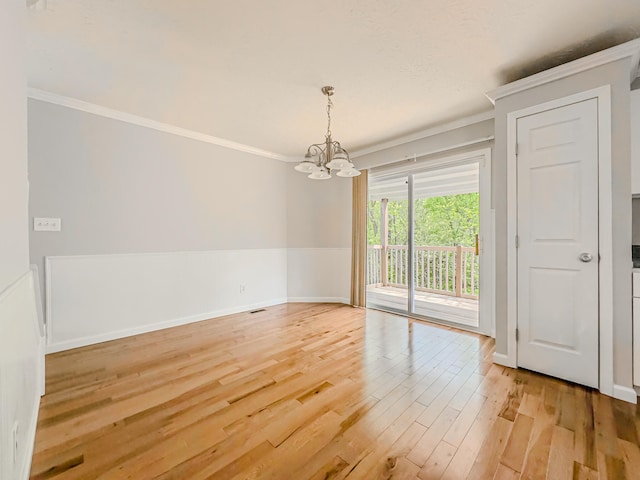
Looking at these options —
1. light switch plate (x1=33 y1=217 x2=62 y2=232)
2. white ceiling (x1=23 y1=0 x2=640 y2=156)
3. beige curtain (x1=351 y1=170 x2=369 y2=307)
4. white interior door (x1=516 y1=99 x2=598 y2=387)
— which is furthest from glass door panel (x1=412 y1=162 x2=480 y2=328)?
light switch plate (x1=33 y1=217 x2=62 y2=232)

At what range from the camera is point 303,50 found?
6.78 ft

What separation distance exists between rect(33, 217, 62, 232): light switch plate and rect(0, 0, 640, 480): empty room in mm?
37

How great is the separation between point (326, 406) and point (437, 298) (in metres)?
3.65

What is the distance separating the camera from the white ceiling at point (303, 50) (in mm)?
1702

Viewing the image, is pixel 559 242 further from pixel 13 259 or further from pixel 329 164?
pixel 13 259

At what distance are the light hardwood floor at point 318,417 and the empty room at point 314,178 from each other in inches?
0.7

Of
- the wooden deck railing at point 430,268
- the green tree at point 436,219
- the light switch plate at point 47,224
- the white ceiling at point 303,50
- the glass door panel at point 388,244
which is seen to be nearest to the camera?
the white ceiling at point 303,50

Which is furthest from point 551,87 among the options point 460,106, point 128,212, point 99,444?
point 128,212

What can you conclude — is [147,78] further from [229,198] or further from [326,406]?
[326,406]

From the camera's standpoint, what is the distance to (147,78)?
2426 mm

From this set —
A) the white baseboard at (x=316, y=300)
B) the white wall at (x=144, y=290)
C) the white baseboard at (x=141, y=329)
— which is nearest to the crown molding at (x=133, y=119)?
the white wall at (x=144, y=290)

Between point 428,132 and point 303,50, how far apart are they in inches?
85.8

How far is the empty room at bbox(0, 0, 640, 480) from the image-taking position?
142cm

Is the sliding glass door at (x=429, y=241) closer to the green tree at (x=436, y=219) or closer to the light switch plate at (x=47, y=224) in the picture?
the green tree at (x=436, y=219)
